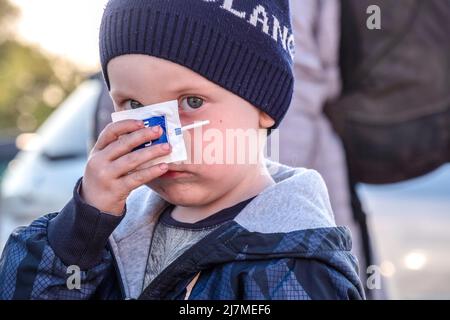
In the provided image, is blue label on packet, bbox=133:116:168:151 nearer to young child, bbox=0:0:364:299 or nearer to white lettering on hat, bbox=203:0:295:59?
young child, bbox=0:0:364:299

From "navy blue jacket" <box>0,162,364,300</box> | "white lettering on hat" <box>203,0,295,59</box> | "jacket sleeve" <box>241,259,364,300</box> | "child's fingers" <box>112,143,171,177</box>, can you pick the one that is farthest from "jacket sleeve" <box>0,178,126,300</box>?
"white lettering on hat" <box>203,0,295,59</box>

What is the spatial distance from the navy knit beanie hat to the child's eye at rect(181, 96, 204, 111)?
0.19 ft

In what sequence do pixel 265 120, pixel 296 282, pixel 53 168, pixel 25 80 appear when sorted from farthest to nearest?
pixel 25 80 → pixel 53 168 → pixel 265 120 → pixel 296 282

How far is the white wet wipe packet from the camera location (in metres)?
1.76

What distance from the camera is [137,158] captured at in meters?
1.76

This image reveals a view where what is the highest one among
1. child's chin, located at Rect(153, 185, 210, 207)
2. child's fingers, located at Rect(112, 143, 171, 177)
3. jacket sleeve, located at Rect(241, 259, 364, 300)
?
child's fingers, located at Rect(112, 143, 171, 177)

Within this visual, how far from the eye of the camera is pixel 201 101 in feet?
6.04

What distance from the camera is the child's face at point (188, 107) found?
5.88 ft

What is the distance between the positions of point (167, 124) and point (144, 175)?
0.12 m

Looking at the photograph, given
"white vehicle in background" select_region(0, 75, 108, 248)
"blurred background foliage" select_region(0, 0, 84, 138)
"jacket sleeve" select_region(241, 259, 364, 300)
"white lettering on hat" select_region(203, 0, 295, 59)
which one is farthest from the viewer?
"blurred background foliage" select_region(0, 0, 84, 138)

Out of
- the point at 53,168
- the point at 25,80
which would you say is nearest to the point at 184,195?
the point at 53,168

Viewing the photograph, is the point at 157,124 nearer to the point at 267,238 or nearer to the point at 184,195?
the point at 184,195
